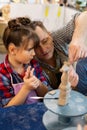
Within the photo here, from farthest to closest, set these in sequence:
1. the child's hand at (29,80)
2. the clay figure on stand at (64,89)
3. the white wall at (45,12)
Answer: the white wall at (45,12) → the child's hand at (29,80) → the clay figure on stand at (64,89)

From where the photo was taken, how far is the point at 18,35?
1196 millimetres

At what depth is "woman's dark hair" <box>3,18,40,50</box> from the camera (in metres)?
1.19

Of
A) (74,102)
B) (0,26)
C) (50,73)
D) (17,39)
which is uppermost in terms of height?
(17,39)

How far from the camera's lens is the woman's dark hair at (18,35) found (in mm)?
1191

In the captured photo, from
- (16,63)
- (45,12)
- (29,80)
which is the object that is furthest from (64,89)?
(45,12)

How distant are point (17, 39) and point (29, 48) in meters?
0.08

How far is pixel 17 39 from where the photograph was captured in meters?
1.19

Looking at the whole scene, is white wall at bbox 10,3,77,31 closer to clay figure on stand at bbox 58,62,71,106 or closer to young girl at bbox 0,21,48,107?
young girl at bbox 0,21,48,107

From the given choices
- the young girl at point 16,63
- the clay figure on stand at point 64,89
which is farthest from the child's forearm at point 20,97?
the clay figure on stand at point 64,89

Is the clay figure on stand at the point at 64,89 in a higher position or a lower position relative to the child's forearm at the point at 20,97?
higher

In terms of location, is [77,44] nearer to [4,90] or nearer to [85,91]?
[85,91]

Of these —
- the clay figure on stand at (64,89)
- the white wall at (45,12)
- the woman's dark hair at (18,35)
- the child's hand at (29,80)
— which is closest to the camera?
the clay figure on stand at (64,89)

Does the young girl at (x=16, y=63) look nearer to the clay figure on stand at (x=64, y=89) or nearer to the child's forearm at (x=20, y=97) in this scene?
the child's forearm at (x=20, y=97)

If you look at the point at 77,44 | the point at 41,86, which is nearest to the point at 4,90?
the point at 41,86
